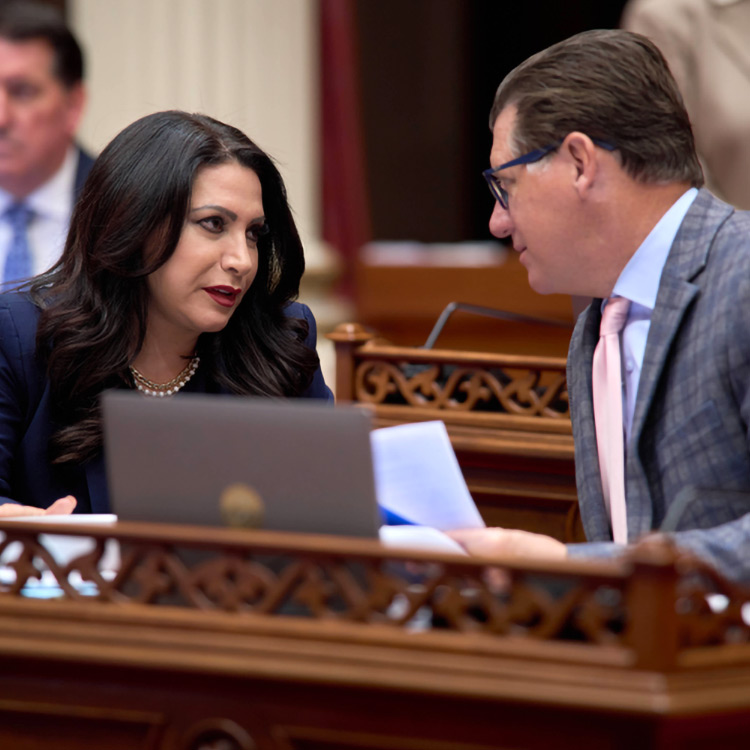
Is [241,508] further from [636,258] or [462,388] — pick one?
[462,388]

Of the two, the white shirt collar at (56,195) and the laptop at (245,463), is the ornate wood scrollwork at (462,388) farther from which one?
the white shirt collar at (56,195)

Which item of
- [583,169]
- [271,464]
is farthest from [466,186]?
[271,464]

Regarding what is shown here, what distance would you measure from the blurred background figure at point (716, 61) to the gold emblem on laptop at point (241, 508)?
1.85m

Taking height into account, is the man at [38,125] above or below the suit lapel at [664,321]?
above

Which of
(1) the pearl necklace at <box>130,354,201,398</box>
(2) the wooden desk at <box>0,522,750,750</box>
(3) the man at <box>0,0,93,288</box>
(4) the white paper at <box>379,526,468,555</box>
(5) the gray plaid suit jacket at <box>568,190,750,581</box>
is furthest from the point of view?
(3) the man at <box>0,0,93,288</box>

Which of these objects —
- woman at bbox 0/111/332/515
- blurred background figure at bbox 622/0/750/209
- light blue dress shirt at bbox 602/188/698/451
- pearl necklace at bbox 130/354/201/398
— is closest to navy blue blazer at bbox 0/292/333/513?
woman at bbox 0/111/332/515

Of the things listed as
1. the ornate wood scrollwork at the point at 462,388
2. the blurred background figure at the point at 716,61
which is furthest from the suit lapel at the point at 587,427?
the blurred background figure at the point at 716,61

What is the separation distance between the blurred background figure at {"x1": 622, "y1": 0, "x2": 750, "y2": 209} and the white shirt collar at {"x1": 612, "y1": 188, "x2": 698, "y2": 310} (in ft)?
3.75

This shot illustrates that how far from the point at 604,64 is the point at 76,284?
1068 mm

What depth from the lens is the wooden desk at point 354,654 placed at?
0.97 metres

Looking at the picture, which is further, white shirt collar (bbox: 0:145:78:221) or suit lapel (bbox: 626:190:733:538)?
white shirt collar (bbox: 0:145:78:221)

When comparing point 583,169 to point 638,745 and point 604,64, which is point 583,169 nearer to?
point 604,64

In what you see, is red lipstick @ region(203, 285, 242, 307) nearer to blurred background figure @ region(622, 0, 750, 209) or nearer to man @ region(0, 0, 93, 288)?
blurred background figure @ region(622, 0, 750, 209)

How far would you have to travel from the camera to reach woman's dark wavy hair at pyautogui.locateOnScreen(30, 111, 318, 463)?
2.04 metres
